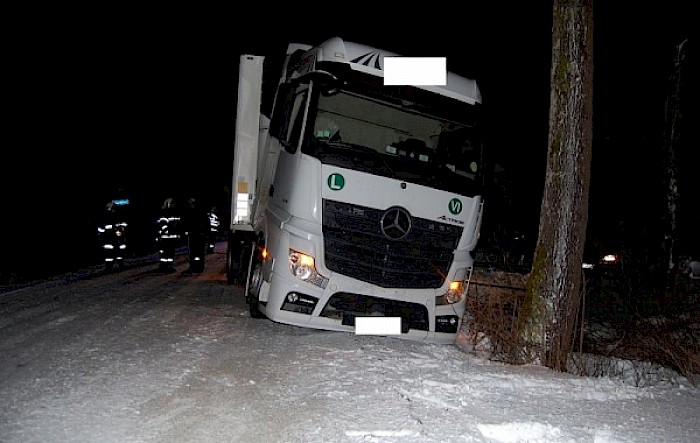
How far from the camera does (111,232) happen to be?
13.3 meters

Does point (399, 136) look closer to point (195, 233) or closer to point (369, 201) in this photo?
point (369, 201)

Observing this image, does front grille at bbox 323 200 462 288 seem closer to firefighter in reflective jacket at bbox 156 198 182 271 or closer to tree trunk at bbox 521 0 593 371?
tree trunk at bbox 521 0 593 371

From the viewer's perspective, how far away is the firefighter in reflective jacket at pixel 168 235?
13.1m

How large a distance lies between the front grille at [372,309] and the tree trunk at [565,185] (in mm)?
1098

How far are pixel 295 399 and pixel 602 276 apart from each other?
8.75 metres

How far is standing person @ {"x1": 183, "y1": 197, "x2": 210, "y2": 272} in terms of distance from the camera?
43.6ft

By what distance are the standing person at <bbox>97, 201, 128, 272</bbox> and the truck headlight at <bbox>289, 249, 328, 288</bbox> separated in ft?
26.0

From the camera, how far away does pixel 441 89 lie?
6930 millimetres

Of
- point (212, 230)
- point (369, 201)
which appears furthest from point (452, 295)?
point (212, 230)

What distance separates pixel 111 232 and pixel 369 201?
847 centimetres

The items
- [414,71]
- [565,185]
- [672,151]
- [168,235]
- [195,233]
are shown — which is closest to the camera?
[565,185]

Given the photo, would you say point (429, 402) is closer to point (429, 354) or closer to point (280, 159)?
point (429, 354)

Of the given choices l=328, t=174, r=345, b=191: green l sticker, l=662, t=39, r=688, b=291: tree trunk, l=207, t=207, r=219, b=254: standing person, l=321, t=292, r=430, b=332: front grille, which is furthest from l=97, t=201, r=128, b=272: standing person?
l=662, t=39, r=688, b=291: tree trunk

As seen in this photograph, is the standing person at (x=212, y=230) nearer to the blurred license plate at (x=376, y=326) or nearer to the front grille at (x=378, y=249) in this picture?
the front grille at (x=378, y=249)
